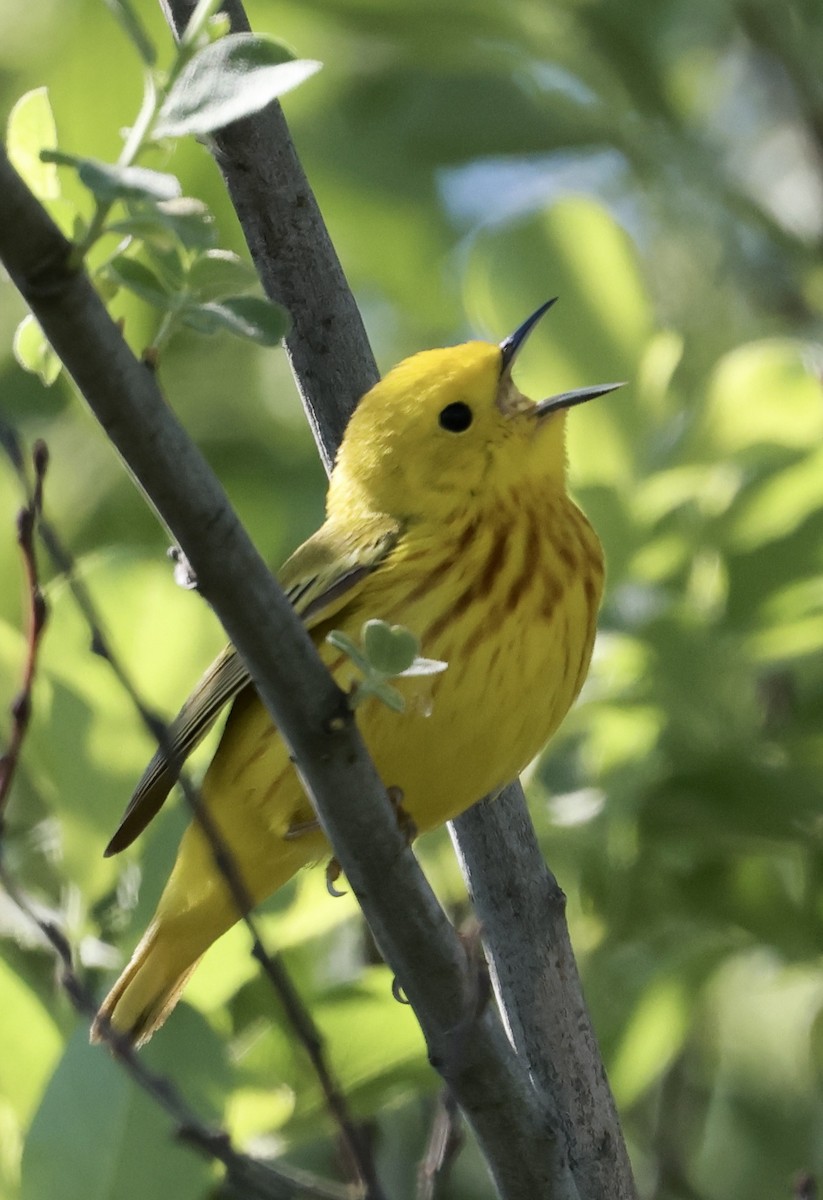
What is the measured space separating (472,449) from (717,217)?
1.77 m

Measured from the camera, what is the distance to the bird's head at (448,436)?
9.01 feet

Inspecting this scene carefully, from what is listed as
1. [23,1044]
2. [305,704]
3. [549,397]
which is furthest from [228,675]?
[305,704]

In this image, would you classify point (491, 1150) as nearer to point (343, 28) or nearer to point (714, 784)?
point (714, 784)

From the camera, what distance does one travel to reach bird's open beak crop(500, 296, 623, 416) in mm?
2822

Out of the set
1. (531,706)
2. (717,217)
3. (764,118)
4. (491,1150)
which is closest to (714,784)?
(531,706)

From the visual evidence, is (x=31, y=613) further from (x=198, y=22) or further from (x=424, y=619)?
(x=198, y=22)

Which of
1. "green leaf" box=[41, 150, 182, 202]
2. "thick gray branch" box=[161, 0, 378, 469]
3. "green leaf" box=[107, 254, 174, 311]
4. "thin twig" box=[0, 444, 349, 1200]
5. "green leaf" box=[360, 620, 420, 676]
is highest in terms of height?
"green leaf" box=[41, 150, 182, 202]

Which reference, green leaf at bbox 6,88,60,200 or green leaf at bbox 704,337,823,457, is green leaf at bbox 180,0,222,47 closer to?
green leaf at bbox 6,88,60,200

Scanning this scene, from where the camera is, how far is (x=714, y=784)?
2.69m

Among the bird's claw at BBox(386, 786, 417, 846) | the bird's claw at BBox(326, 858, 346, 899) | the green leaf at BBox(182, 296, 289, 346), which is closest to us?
the green leaf at BBox(182, 296, 289, 346)

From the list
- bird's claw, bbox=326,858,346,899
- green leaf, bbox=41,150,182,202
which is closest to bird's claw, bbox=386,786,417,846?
bird's claw, bbox=326,858,346,899

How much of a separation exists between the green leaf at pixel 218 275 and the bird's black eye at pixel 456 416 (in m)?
1.34

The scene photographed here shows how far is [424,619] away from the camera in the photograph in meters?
2.43

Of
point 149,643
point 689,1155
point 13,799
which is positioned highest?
point 149,643
